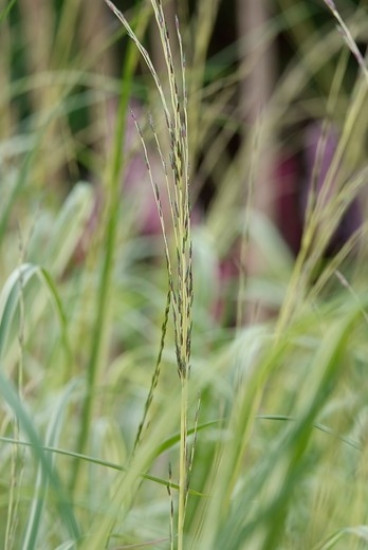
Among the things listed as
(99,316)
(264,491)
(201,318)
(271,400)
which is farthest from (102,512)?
(201,318)

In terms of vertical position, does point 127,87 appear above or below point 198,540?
above

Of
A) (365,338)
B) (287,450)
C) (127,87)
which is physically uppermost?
(127,87)

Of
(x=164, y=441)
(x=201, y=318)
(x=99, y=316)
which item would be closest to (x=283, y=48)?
(x=201, y=318)

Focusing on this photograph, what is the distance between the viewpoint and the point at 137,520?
91cm

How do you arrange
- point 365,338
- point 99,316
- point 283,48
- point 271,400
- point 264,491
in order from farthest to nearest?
point 283,48, point 365,338, point 271,400, point 99,316, point 264,491

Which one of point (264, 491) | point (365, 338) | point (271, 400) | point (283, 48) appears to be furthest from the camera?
point (283, 48)

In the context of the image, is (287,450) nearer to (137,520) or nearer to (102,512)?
(102,512)

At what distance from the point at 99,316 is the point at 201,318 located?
1.31 ft

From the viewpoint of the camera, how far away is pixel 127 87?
0.92 meters

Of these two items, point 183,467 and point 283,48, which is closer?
point 183,467

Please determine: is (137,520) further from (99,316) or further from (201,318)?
(201,318)

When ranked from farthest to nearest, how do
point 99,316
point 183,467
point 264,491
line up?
point 99,316, point 264,491, point 183,467

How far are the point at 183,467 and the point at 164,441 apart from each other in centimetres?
13

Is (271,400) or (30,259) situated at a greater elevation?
(30,259)
